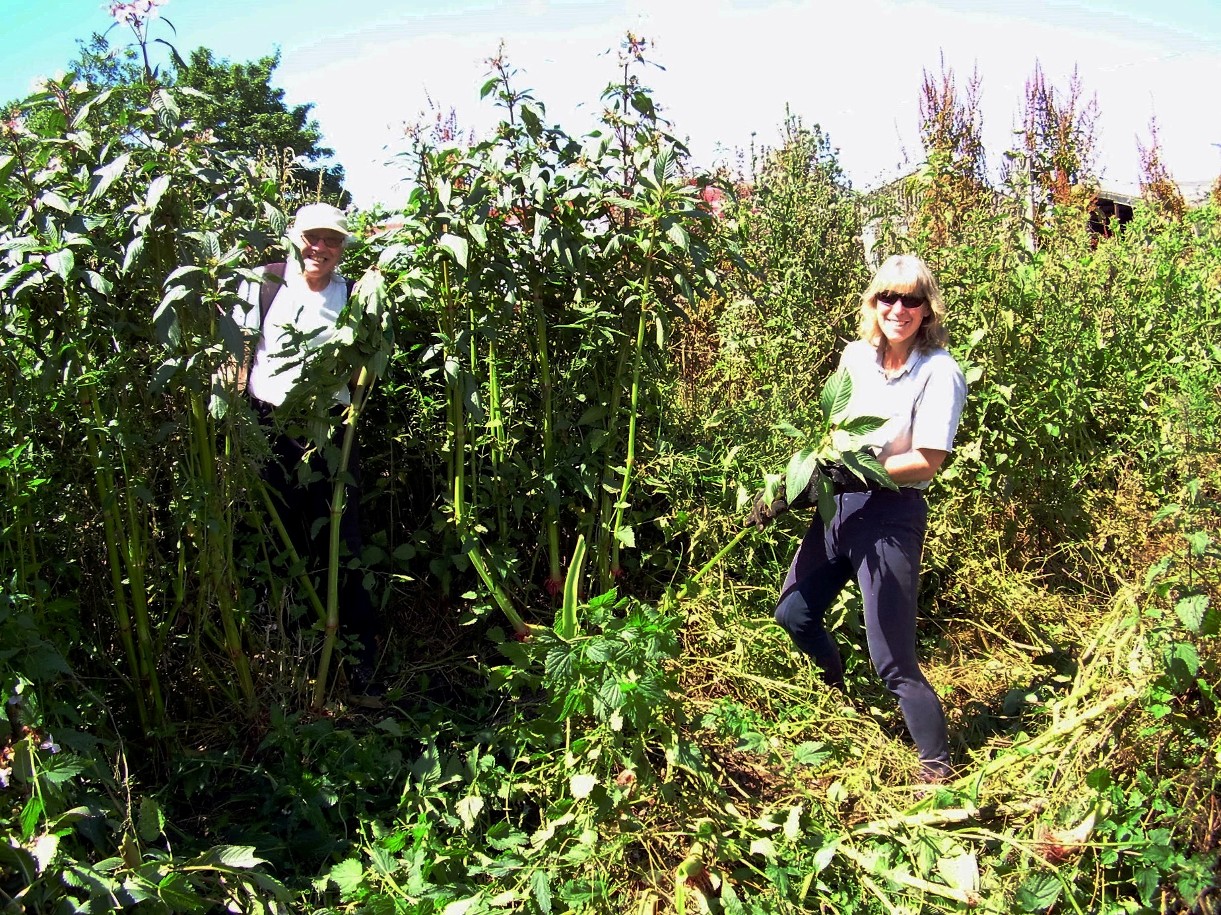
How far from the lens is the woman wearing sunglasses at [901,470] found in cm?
248

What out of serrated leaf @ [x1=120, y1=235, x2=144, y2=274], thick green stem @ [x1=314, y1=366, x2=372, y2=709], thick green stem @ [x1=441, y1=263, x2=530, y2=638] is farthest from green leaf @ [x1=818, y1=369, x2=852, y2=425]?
serrated leaf @ [x1=120, y1=235, x2=144, y2=274]

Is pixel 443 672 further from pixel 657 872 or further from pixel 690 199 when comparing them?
pixel 690 199

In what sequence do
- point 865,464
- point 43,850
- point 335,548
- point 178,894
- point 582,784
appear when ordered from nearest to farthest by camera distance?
point 43,850
point 178,894
point 865,464
point 582,784
point 335,548

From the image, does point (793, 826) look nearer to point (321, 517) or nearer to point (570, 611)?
point (570, 611)

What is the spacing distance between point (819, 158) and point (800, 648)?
2.26 metres

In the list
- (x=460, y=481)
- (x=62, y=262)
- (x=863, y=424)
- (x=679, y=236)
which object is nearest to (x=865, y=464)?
(x=863, y=424)

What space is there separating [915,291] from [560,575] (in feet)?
4.79

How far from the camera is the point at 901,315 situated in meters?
2.55

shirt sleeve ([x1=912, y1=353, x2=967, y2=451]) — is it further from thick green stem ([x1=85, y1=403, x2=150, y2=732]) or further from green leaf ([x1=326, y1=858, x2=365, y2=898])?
thick green stem ([x1=85, y1=403, x2=150, y2=732])

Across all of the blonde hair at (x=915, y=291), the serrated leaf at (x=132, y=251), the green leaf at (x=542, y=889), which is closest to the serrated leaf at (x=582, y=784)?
the green leaf at (x=542, y=889)

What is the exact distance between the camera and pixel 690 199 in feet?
9.37

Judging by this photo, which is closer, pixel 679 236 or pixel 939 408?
pixel 939 408

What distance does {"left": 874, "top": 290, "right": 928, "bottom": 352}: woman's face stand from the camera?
2.54 m

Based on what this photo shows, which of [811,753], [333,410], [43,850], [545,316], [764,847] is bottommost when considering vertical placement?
[764,847]
